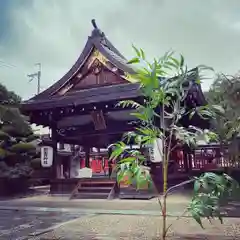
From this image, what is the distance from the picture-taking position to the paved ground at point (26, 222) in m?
6.08

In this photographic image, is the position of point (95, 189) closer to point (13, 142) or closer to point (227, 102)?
point (13, 142)

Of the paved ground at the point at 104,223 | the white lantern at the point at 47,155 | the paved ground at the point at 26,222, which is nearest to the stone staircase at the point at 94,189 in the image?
the white lantern at the point at 47,155

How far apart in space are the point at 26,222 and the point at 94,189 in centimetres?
531

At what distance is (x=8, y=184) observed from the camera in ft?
47.2

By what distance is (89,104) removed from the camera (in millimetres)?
12391

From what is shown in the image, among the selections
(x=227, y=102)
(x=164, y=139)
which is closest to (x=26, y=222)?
(x=164, y=139)

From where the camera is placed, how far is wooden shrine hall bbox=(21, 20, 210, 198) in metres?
12.5

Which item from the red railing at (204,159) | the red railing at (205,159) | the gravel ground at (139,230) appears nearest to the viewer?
the gravel ground at (139,230)

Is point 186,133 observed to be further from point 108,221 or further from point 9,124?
point 9,124

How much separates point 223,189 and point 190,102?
31.6 ft

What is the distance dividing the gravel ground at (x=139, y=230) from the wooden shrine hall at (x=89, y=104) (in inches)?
201

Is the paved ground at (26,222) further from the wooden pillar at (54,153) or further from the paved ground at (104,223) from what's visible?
the wooden pillar at (54,153)

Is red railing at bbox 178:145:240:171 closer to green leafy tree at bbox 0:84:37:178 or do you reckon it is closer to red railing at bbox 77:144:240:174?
red railing at bbox 77:144:240:174

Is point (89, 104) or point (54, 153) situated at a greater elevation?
point (89, 104)
